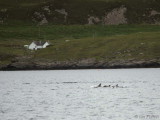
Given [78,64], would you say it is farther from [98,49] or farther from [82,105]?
[82,105]

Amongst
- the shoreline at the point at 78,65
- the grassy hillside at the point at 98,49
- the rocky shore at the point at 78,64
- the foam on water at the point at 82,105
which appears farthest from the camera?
the grassy hillside at the point at 98,49

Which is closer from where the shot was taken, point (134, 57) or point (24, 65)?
point (134, 57)

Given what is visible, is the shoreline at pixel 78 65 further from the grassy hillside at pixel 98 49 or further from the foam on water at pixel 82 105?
the foam on water at pixel 82 105

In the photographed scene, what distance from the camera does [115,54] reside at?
15888 centimetres

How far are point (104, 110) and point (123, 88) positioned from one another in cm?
3147

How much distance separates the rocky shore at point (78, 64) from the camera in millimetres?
151375

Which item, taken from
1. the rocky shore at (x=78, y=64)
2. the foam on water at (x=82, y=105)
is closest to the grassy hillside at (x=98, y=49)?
the rocky shore at (x=78, y=64)

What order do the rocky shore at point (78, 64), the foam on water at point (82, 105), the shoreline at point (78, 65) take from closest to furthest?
1. the foam on water at point (82, 105)
2. the rocky shore at point (78, 64)
3. the shoreline at point (78, 65)

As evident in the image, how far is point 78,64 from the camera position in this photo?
160 metres

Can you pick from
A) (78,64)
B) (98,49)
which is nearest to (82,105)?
Result: (78,64)

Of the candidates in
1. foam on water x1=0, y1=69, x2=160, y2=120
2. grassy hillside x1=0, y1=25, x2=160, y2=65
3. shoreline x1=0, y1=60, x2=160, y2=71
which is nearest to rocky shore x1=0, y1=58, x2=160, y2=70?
shoreline x1=0, y1=60, x2=160, y2=71

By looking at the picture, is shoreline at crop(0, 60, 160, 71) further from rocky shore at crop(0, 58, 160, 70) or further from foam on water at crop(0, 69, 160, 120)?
foam on water at crop(0, 69, 160, 120)

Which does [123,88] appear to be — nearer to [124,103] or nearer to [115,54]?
[124,103]

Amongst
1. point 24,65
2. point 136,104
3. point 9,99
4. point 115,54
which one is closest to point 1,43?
point 24,65
